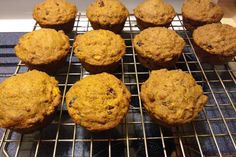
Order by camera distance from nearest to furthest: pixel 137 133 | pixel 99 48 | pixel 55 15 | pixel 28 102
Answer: pixel 28 102 → pixel 137 133 → pixel 99 48 → pixel 55 15

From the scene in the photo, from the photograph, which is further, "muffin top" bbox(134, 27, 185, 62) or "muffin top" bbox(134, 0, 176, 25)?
"muffin top" bbox(134, 0, 176, 25)

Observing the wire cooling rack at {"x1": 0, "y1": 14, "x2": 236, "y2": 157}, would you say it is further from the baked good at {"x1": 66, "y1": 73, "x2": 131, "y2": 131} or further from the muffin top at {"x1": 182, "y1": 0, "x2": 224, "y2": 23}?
the muffin top at {"x1": 182, "y1": 0, "x2": 224, "y2": 23}

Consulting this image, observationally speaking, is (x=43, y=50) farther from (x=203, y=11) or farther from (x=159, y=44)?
(x=203, y=11)

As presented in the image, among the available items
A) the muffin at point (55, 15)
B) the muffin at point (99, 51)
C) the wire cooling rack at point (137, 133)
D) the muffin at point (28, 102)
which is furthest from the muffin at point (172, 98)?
the muffin at point (55, 15)

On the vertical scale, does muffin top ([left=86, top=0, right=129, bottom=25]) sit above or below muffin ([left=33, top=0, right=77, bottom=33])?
above

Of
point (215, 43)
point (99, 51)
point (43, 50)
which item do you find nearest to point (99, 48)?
point (99, 51)

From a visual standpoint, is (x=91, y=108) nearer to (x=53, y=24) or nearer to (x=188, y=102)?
(x=188, y=102)

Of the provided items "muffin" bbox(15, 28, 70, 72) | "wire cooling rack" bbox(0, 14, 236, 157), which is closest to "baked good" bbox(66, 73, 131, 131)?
"wire cooling rack" bbox(0, 14, 236, 157)
